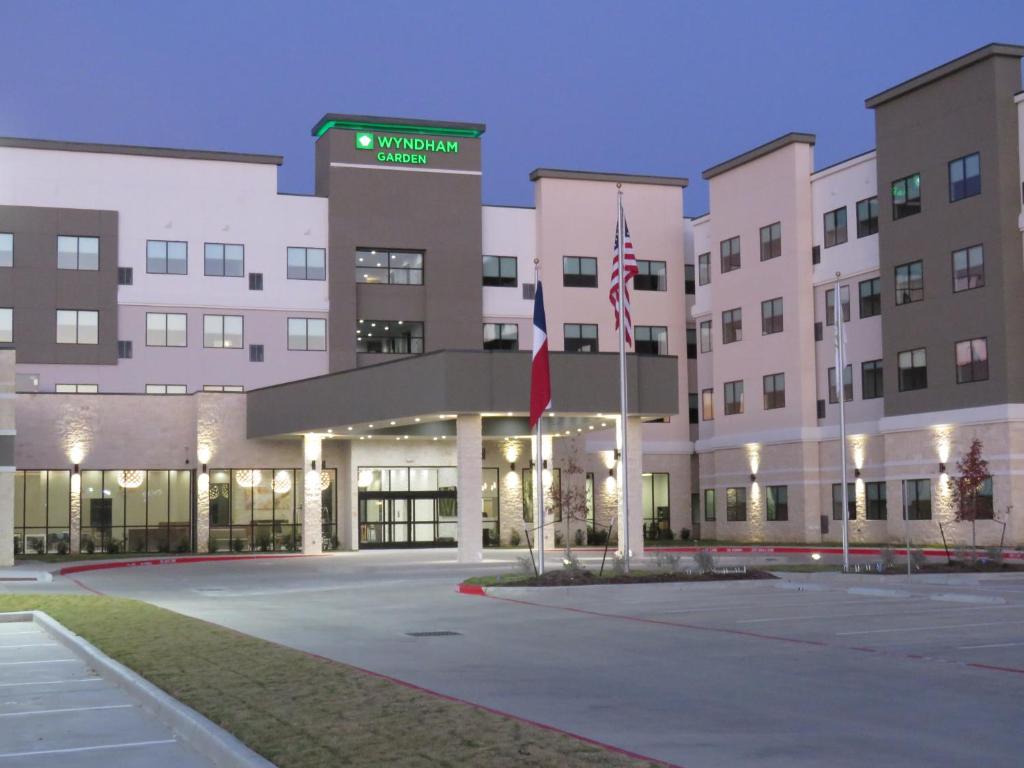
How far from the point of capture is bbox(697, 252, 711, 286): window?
65.2 m

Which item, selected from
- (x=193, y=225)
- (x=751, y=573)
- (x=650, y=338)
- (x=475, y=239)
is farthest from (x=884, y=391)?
(x=193, y=225)

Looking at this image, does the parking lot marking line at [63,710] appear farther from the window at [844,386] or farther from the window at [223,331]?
the window at [223,331]

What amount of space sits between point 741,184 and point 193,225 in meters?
25.5

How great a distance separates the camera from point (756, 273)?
201ft

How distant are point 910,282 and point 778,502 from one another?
41.0ft

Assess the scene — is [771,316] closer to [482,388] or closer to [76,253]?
[482,388]

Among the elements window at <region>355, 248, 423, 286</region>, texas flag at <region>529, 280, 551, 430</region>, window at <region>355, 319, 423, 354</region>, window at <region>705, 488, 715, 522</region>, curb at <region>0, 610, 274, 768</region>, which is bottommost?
curb at <region>0, 610, 274, 768</region>

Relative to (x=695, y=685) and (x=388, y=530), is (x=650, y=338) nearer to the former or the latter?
(x=388, y=530)

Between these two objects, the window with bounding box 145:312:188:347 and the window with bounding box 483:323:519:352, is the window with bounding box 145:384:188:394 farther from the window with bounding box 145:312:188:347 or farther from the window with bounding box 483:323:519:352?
the window with bounding box 483:323:519:352

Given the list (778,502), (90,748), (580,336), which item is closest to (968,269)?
(778,502)

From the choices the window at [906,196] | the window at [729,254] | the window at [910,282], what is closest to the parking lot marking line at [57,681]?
the window at [910,282]

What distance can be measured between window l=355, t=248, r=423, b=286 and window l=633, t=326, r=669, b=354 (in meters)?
→ 11.6

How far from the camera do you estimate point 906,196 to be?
52.2m

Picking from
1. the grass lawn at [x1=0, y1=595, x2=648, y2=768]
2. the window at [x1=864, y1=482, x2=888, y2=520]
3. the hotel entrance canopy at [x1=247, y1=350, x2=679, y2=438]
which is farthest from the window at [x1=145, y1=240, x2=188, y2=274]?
the grass lawn at [x1=0, y1=595, x2=648, y2=768]
